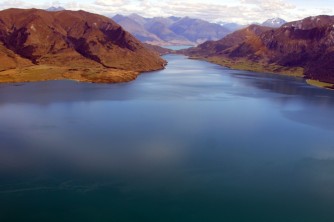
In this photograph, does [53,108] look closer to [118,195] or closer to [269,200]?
[118,195]

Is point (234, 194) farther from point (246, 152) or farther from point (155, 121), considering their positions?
point (155, 121)

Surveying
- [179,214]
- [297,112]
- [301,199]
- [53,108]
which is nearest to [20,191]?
[179,214]

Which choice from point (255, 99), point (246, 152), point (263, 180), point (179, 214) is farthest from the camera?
point (255, 99)

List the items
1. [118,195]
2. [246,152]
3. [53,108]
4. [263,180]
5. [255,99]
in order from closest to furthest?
[118,195]
[263,180]
[246,152]
[53,108]
[255,99]

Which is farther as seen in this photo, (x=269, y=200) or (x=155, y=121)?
(x=155, y=121)

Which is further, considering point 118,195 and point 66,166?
point 66,166

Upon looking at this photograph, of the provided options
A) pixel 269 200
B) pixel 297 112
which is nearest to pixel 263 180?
pixel 269 200
